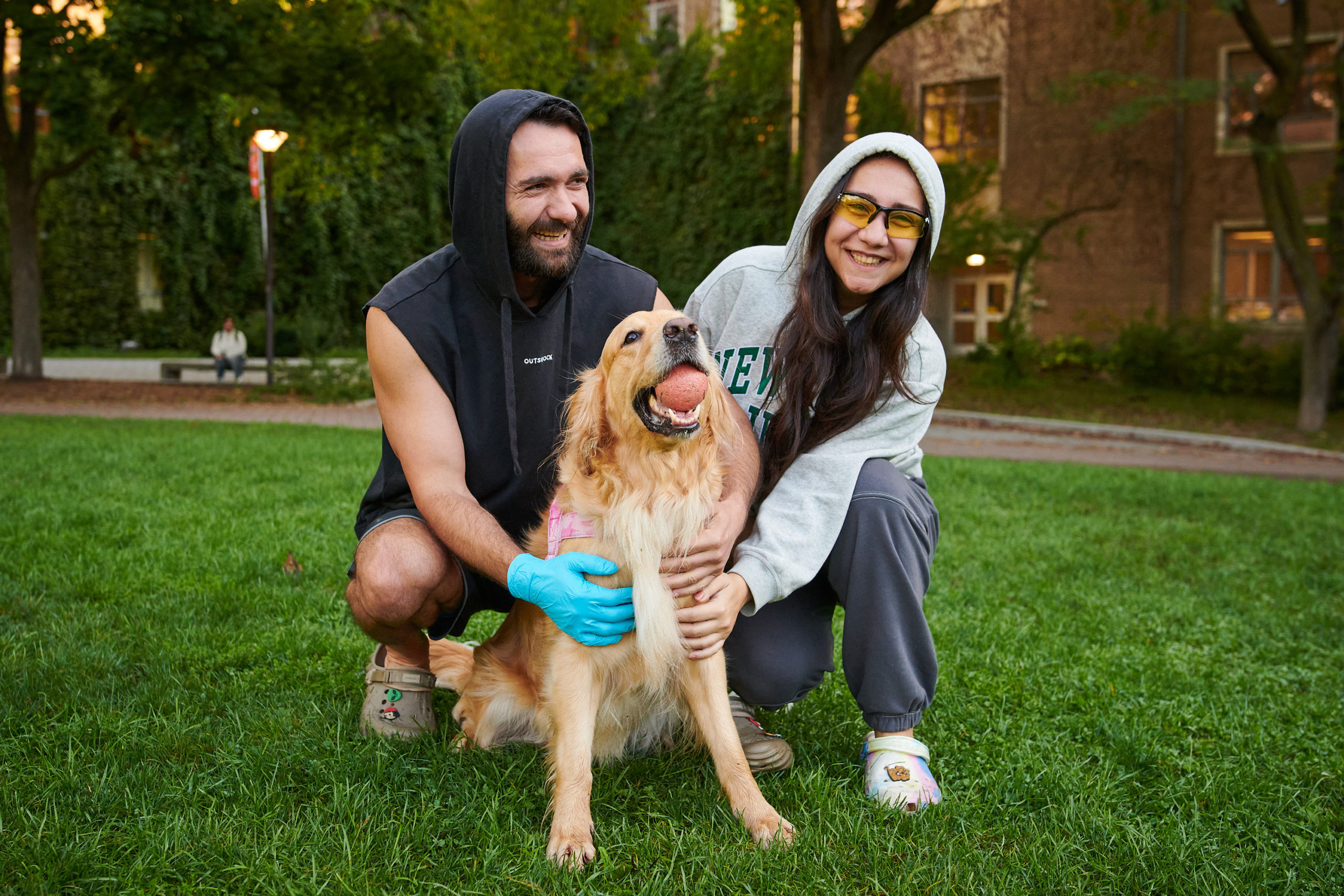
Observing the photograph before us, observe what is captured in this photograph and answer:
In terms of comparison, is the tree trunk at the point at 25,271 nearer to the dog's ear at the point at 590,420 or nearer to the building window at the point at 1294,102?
the dog's ear at the point at 590,420

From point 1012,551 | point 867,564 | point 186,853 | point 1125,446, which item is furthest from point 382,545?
point 1125,446

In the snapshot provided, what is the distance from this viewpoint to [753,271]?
3.13m

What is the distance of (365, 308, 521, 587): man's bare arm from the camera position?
2732mm

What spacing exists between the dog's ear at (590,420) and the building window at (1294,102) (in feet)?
66.9

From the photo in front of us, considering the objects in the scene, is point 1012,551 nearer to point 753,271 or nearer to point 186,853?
point 753,271

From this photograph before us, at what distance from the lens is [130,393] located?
14133 millimetres

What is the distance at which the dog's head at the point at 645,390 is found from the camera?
2355 mm

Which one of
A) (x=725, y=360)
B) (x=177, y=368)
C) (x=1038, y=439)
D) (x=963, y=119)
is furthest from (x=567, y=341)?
(x=963, y=119)

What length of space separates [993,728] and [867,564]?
0.89 m

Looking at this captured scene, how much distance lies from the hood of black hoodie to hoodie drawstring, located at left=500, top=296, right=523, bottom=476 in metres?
0.05

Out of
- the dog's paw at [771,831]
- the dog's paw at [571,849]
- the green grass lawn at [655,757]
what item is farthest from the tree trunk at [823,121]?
the dog's paw at [571,849]

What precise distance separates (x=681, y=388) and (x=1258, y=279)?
21.4m

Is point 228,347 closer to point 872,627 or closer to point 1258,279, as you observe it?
point 872,627

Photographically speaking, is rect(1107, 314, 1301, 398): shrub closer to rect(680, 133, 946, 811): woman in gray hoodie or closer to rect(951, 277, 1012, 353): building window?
rect(951, 277, 1012, 353): building window
